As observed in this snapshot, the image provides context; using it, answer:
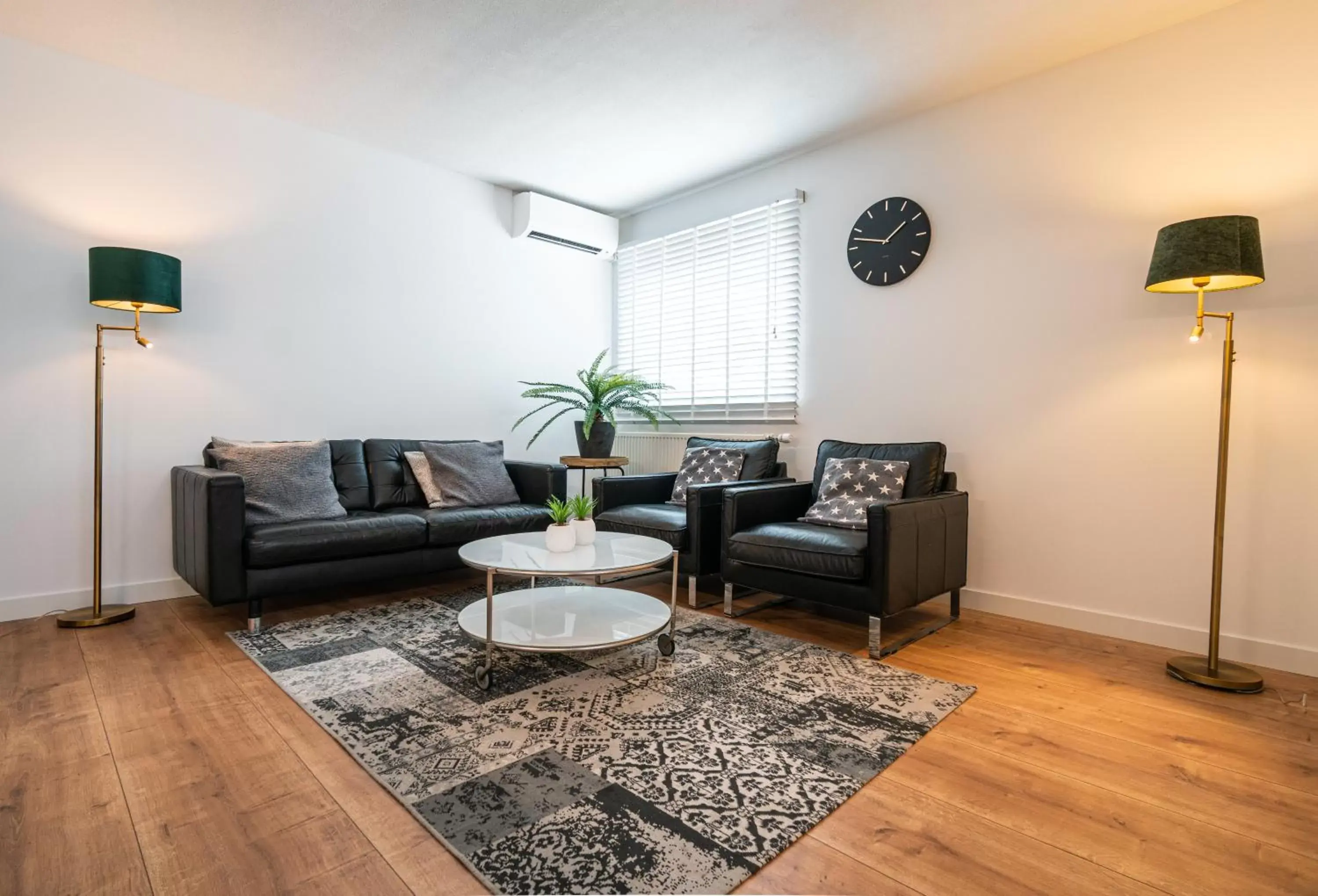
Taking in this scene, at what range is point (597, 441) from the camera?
191 inches

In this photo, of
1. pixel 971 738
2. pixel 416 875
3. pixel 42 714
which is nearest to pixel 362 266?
pixel 42 714

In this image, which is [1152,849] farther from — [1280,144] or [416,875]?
[1280,144]

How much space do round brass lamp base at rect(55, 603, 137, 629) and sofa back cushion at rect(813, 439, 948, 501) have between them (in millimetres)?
3556

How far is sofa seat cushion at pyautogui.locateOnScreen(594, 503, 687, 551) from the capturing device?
139 inches

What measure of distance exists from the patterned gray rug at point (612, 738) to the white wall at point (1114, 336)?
1.33m

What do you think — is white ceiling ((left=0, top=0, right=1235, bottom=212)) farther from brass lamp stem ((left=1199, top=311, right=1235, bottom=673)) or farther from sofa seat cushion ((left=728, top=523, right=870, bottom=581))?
sofa seat cushion ((left=728, top=523, right=870, bottom=581))

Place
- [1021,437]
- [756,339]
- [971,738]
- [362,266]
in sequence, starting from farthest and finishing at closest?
[756,339]
[362,266]
[1021,437]
[971,738]

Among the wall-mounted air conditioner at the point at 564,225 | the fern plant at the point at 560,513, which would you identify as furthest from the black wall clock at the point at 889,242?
the fern plant at the point at 560,513

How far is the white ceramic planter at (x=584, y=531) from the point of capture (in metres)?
2.77

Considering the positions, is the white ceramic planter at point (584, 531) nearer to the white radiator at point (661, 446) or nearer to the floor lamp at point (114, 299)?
the white radiator at point (661, 446)

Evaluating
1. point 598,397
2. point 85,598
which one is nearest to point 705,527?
point 598,397

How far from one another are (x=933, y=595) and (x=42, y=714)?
3.45 metres

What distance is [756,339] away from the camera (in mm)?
4664

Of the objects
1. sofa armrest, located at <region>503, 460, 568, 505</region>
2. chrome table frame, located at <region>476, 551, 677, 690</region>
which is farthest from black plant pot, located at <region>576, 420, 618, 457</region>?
chrome table frame, located at <region>476, 551, 677, 690</region>
